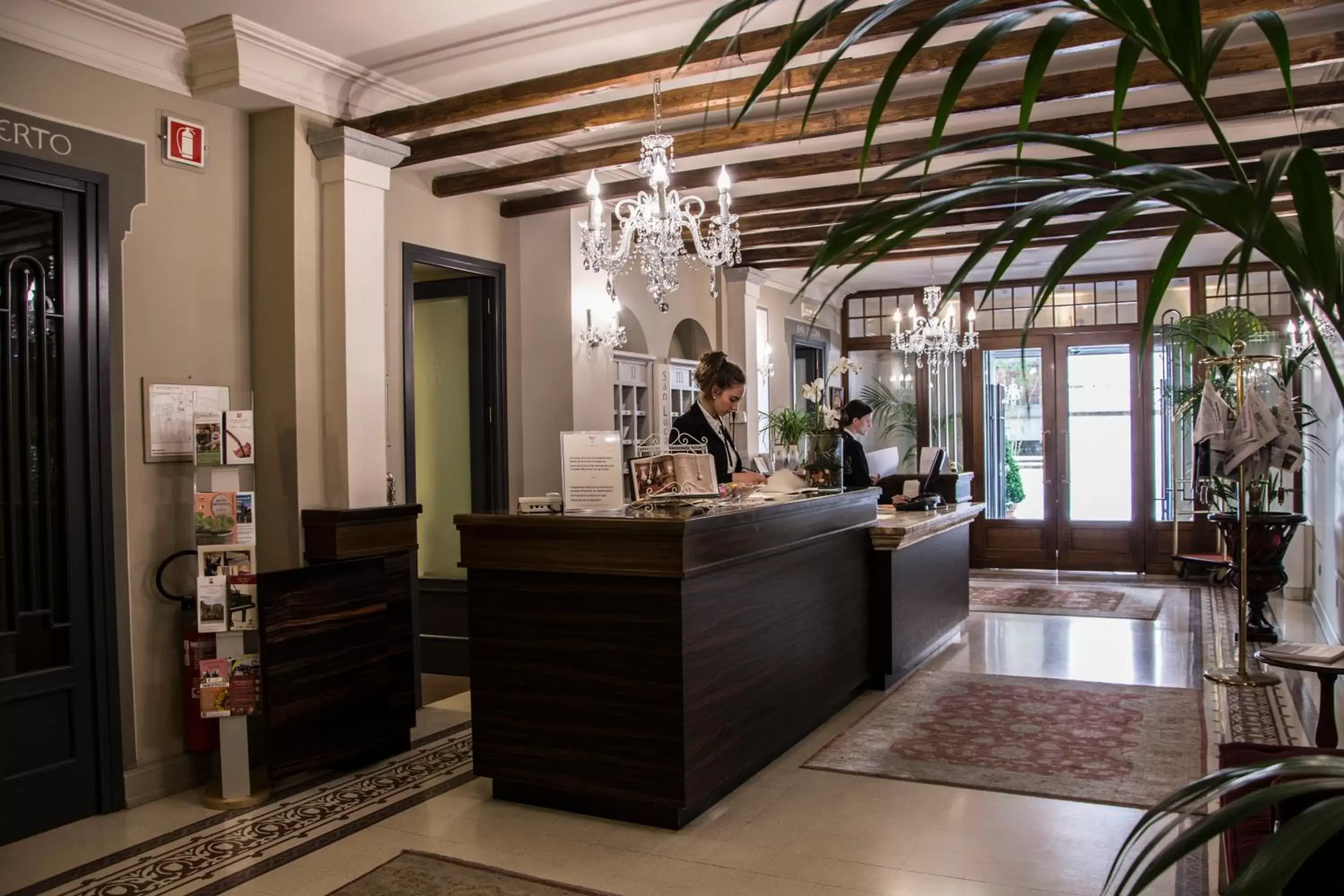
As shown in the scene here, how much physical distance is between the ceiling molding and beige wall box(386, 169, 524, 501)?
55.5 inches

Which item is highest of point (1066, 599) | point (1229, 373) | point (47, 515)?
point (1229, 373)

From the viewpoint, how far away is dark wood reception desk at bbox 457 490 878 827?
3.60 m

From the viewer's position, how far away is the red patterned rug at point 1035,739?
4105mm

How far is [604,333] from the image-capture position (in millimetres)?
6891

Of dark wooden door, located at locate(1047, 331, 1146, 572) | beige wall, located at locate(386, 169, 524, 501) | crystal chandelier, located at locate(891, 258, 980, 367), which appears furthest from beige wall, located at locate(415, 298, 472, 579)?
dark wooden door, located at locate(1047, 331, 1146, 572)

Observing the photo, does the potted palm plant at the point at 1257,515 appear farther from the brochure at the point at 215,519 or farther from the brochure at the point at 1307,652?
the brochure at the point at 215,519

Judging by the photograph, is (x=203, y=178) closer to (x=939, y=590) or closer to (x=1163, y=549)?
(x=939, y=590)

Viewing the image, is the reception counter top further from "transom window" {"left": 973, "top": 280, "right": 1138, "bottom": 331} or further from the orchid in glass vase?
"transom window" {"left": 973, "top": 280, "right": 1138, "bottom": 331}

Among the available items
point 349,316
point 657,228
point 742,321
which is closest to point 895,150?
point 657,228

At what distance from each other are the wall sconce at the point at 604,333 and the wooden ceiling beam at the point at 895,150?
751 millimetres

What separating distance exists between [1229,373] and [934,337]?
9.08ft

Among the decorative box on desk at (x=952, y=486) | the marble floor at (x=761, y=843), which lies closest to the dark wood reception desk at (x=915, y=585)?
the decorative box on desk at (x=952, y=486)

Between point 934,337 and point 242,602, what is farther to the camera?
point 934,337

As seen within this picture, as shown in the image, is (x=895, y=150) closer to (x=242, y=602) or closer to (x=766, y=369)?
(x=242, y=602)
